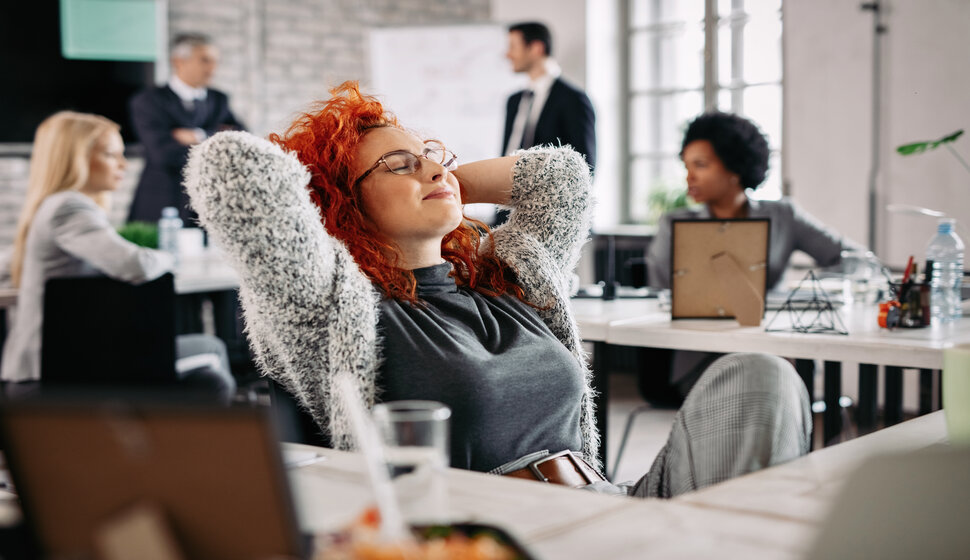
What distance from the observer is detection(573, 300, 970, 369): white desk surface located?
2.03 metres

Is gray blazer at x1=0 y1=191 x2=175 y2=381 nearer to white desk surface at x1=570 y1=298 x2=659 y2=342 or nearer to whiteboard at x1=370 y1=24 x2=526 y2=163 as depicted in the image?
white desk surface at x1=570 y1=298 x2=659 y2=342

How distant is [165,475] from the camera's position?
73 cm

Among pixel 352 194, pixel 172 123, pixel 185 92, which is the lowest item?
pixel 352 194

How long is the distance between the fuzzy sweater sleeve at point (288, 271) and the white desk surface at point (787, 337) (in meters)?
0.92

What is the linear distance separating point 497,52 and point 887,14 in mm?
2498

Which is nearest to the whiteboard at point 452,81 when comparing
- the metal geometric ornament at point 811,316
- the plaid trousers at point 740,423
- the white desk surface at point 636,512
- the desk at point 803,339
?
the desk at point 803,339

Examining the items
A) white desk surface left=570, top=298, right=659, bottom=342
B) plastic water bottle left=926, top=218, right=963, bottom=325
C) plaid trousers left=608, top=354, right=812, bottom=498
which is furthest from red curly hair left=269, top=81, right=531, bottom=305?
plastic water bottle left=926, top=218, right=963, bottom=325

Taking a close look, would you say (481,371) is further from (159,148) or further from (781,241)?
(159,148)

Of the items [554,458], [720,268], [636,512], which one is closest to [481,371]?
[554,458]

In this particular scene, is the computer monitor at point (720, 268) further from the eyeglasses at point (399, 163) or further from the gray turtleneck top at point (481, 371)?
the eyeglasses at point (399, 163)

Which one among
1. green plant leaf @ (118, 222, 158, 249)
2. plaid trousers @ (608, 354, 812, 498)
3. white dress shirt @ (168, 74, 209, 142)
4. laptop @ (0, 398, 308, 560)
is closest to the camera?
laptop @ (0, 398, 308, 560)

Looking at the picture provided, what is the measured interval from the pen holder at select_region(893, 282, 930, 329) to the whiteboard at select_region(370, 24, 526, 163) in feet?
13.5

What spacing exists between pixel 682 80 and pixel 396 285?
14.7 feet

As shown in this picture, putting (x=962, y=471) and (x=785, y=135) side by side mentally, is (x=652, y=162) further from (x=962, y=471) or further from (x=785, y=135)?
(x=962, y=471)
